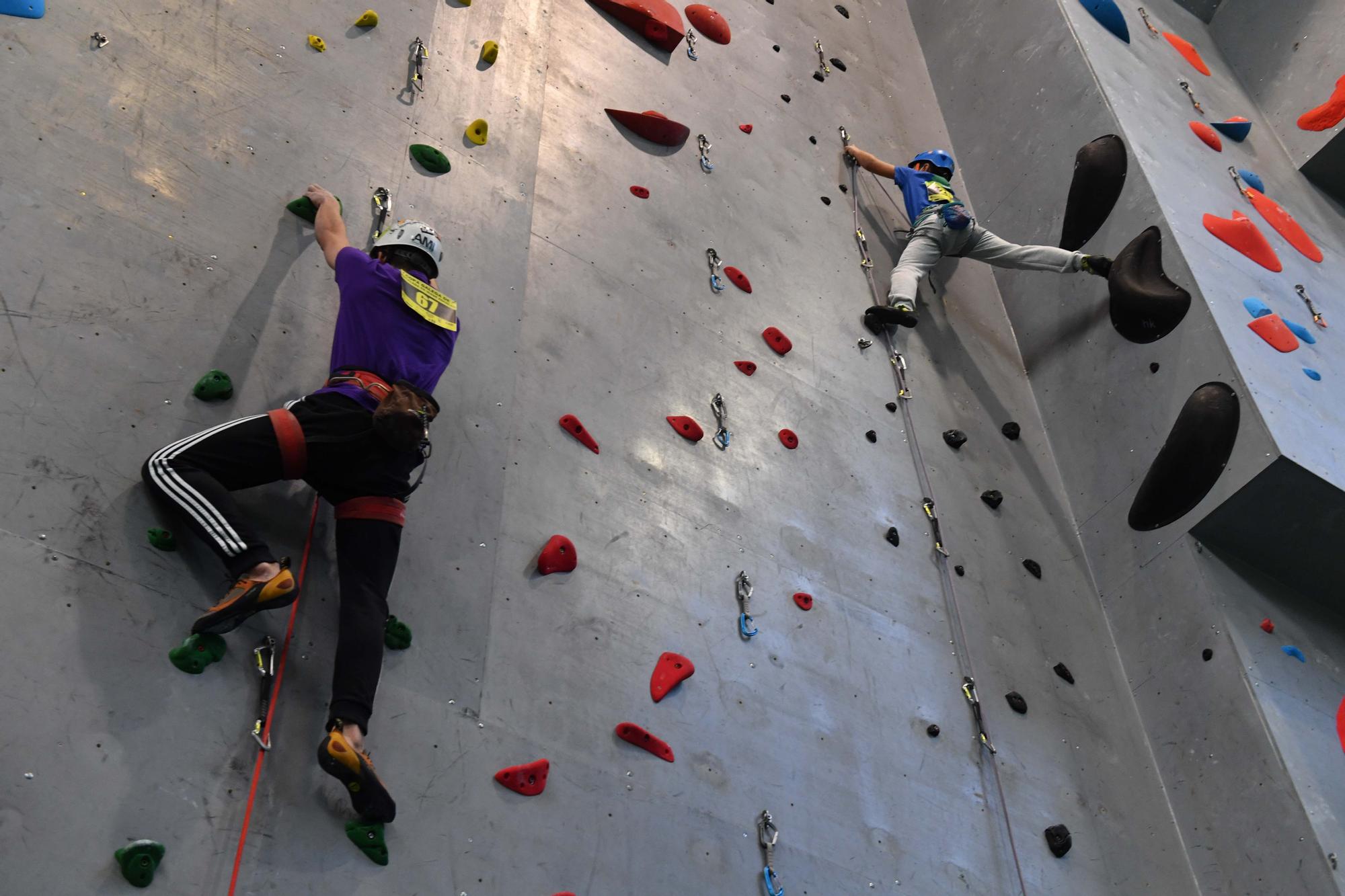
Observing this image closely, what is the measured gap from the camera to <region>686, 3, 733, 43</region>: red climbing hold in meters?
4.54

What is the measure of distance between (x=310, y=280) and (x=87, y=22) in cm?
84

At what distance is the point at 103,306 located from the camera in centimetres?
229

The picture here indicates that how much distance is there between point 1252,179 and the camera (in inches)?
186

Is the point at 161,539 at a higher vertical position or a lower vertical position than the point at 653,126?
lower

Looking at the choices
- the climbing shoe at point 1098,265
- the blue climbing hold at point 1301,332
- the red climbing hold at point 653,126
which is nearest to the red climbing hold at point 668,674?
the red climbing hold at point 653,126

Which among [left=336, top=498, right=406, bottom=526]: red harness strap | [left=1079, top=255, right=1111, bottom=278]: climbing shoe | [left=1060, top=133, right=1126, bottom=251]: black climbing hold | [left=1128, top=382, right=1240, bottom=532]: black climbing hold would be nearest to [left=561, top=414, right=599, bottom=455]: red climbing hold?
[left=336, top=498, right=406, bottom=526]: red harness strap

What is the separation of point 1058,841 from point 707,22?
3.40 m

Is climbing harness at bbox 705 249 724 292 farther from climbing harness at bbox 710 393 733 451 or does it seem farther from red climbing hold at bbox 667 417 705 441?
red climbing hold at bbox 667 417 705 441

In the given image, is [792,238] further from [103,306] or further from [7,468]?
[7,468]

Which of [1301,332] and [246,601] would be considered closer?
[246,601]

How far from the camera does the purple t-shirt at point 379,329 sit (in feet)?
7.61

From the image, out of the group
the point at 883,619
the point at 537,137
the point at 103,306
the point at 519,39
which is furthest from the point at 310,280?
the point at 883,619

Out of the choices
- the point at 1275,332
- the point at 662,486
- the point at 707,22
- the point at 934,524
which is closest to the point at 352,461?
the point at 662,486

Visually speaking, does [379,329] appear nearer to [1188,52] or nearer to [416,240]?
[416,240]
